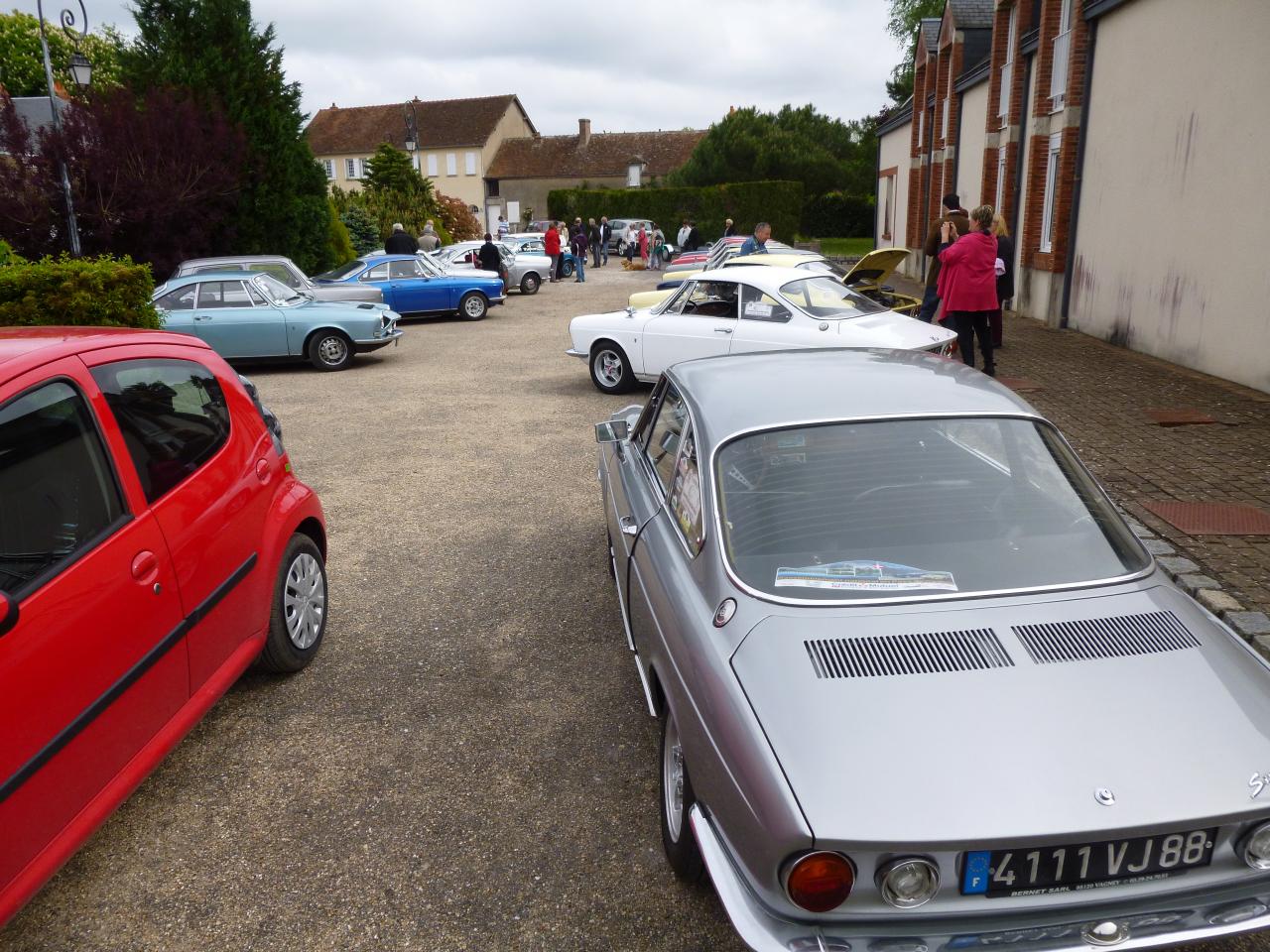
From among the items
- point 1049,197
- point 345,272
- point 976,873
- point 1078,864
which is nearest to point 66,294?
point 345,272

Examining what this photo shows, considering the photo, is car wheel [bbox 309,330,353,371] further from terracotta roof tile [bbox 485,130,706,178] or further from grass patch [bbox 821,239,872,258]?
terracotta roof tile [bbox 485,130,706,178]

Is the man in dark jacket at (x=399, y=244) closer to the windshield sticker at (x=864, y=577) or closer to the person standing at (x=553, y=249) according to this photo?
the person standing at (x=553, y=249)

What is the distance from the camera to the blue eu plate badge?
2.18 m

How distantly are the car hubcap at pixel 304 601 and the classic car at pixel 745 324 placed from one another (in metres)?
5.23

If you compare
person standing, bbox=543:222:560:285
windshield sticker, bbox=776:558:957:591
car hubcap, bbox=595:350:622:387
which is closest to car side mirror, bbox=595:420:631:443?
windshield sticker, bbox=776:558:957:591

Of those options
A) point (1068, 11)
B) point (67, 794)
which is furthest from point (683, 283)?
point (1068, 11)

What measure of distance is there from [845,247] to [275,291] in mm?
34118

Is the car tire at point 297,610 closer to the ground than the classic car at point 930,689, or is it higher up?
closer to the ground

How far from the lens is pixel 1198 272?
11.2 metres

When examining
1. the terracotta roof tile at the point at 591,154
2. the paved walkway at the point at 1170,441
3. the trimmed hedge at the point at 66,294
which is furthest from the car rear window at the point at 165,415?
the terracotta roof tile at the point at 591,154

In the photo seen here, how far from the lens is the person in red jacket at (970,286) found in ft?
34.5

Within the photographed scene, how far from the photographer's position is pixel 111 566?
A: 3064mm

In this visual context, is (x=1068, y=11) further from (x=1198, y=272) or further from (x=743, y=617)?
(x=743, y=617)

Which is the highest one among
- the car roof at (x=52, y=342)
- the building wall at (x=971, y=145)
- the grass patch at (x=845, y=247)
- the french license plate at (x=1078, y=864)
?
the building wall at (x=971, y=145)
